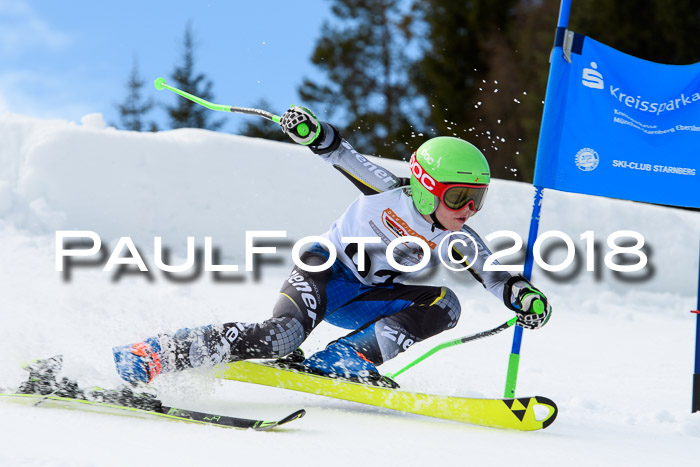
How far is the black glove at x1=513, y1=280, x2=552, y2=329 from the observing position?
12.0ft

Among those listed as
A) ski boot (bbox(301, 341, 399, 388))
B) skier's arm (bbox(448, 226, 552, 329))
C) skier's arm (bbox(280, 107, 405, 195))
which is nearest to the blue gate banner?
skier's arm (bbox(448, 226, 552, 329))

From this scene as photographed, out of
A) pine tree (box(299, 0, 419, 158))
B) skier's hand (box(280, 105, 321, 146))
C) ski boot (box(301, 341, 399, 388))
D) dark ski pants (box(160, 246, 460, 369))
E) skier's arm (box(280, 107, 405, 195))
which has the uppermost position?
pine tree (box(299, 0, 419, 158))

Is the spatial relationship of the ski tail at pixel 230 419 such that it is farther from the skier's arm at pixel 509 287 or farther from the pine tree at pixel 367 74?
the pine tree at pixel 367 74

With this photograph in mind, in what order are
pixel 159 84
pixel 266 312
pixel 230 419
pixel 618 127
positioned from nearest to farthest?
pixel 230 419 → pixel 159 84 → pixel 618 127 → pixel 266 312

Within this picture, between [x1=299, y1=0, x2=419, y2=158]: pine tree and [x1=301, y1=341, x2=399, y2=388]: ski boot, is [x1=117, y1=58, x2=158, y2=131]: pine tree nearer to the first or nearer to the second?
[x1=299, y1=0, x2=419, y2=158]: pine tree

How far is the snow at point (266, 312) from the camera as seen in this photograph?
2.81m

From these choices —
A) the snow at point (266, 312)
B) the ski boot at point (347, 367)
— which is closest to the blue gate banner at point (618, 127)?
the snow at point (266, 312)

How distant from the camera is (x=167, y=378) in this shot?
3.44 meters

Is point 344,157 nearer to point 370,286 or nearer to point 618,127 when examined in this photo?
point 370,286

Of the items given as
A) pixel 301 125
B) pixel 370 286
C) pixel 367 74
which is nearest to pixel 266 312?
pixel 370 286

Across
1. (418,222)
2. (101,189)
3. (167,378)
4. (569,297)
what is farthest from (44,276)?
(569,297)

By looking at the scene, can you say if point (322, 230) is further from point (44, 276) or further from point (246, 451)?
point (246, 451)

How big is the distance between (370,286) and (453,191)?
72 cm

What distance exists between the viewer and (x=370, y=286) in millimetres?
3918
